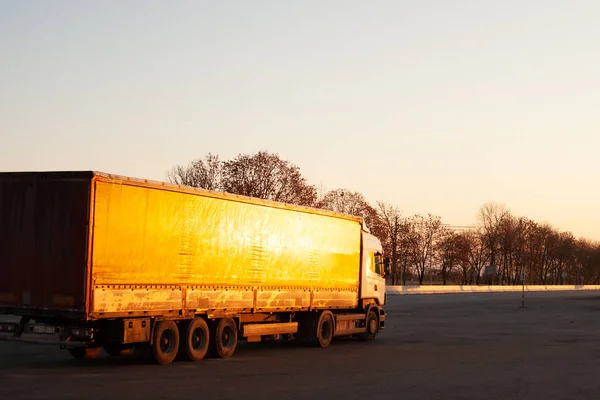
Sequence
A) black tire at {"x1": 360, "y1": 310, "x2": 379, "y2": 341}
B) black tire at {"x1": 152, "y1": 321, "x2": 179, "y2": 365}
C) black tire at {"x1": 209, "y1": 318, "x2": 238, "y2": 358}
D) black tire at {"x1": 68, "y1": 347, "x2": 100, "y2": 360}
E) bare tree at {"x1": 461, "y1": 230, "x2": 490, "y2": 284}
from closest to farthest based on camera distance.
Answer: black tire at {"x1": 152, "y1": 321, "x2": 179, "y2": 365}
black tire at {"x1": 68, "y1": 347, "x2": 100, "y2": 360}
black tire at {"x1": 209, "y1": 318, "x2": 238, "y2": 358}
black tire at {"x1": 360, "y1": 310, "x2": 379, "y2": 341}
bare tree at {"x1": 461, "y1": 230, "x2": 490, "y2": 284}

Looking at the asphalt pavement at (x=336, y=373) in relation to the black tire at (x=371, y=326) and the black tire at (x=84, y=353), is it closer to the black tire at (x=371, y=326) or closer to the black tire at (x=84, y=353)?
the black tire at (x=84, y=353)

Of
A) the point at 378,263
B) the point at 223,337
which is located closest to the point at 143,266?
the point at 223,337

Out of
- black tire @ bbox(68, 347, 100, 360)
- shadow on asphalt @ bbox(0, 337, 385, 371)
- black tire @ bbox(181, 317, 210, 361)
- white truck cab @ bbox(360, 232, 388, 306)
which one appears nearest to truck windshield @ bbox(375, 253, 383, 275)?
white truck cab @ bbox(360, 232, 388, 306)

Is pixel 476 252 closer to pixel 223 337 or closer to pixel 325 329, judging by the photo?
pixel 325 329

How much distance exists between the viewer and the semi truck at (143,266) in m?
15.8

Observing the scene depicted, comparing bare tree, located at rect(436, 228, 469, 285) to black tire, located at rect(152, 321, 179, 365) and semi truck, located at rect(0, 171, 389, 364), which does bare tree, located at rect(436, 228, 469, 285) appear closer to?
semi truck, located at rect(0, 171, 389, 364)

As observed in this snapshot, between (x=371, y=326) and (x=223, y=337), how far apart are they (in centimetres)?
750

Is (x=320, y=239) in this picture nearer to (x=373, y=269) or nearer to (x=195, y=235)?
(x=373, y=269)

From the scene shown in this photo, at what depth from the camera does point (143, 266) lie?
16734mm

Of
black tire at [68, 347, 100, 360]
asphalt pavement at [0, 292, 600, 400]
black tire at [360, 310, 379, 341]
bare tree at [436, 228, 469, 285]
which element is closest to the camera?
asphalt pavement at [0, 292, 600, 400]

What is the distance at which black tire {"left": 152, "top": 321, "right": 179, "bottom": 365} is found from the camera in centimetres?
1730

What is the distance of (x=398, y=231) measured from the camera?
11594cm

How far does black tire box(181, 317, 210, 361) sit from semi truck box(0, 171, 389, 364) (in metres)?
0.02

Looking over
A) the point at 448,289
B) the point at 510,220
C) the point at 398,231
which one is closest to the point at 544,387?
the point at 448,289
